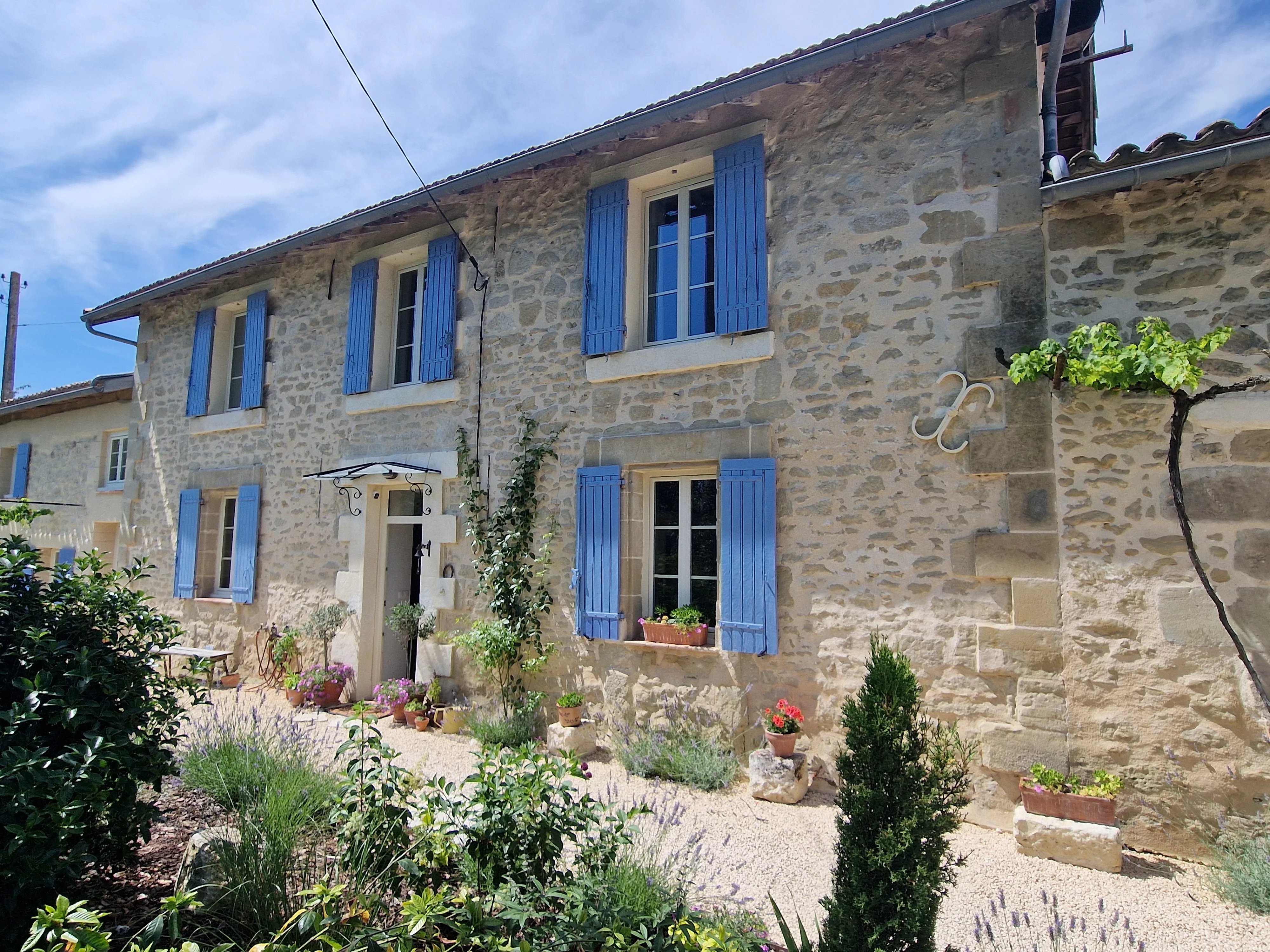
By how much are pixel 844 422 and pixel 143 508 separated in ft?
28.3

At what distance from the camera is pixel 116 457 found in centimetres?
1074

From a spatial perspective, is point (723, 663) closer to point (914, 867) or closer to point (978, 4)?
point (914, 867)

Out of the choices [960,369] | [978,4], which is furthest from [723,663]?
[978,4]

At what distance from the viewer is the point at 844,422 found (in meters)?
4.64

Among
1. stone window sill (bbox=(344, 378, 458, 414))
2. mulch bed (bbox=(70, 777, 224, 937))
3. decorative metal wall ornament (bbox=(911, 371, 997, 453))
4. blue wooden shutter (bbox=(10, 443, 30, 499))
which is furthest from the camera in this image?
blue wooden shutter (bbox=(10, 443, 30, 499))

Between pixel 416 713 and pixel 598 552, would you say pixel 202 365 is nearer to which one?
pixel 416 713

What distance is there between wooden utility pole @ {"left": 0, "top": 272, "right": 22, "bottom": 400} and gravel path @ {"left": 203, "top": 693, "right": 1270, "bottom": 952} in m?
20.1

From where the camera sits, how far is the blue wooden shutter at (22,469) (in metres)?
11.8

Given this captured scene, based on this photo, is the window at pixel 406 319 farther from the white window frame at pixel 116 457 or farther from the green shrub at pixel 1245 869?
the green shrub at pixel 1245 869

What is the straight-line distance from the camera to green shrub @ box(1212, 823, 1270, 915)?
3.13 m

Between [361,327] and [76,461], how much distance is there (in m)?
6.93

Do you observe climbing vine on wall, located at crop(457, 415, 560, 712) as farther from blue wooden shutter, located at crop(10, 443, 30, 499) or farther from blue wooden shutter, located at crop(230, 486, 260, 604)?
blue wooden shutter, located at crop(10, 443, 30, 499)

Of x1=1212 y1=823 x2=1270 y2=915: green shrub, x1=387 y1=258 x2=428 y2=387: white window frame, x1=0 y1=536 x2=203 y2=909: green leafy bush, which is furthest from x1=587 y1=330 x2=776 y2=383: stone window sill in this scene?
x1=1212 y1=823 x2=1270 y2=915: green shrub

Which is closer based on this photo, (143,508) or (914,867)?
(914,867)
